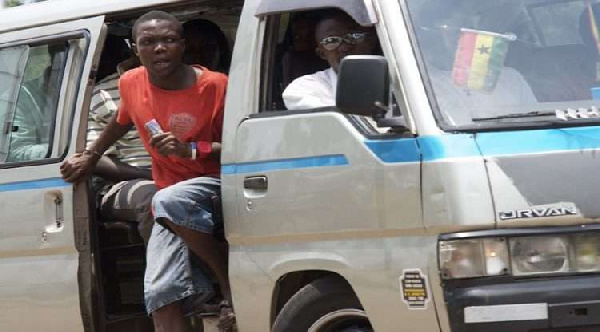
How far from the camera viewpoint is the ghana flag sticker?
4.49 meters

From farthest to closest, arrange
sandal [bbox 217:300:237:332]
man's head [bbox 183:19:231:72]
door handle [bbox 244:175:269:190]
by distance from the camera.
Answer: man's head [bbox 183:19:231:72], sandal [bbox 217:300:237:332], door handle [bbox 244:175:269:190]

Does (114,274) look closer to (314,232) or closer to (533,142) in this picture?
(314,232)

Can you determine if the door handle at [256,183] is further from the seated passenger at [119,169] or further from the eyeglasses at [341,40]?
the seated passenger at [119,169]

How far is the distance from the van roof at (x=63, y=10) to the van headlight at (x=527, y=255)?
2.19m

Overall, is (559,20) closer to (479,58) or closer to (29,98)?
(479,58)

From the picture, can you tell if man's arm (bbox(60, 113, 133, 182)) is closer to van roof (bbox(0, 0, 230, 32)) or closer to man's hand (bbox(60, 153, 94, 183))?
man's hand (bbox(60, 153, 94, 183))

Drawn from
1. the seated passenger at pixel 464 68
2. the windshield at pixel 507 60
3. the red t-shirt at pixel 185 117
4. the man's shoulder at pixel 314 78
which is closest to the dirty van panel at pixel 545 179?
the windshield at pixel 507 60

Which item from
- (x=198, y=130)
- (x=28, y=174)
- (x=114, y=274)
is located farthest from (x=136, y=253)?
(x=198, y=130)

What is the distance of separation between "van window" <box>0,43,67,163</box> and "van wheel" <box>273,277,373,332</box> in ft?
6.21

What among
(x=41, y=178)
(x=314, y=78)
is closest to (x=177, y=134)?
(x=314, y=78)

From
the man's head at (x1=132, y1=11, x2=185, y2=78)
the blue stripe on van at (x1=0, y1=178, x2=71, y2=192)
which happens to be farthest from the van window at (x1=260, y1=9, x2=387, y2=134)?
the blue stripe on van at (x1=0, y1=178, x2=71, y2=192)

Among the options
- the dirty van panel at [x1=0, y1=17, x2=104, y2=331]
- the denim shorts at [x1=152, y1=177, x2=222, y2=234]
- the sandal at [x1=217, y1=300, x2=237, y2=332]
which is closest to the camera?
the denim shorts at [x1=152, y1=177, x2=222, y2=234]

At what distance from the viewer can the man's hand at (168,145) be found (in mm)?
5230

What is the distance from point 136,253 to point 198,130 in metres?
1.17
